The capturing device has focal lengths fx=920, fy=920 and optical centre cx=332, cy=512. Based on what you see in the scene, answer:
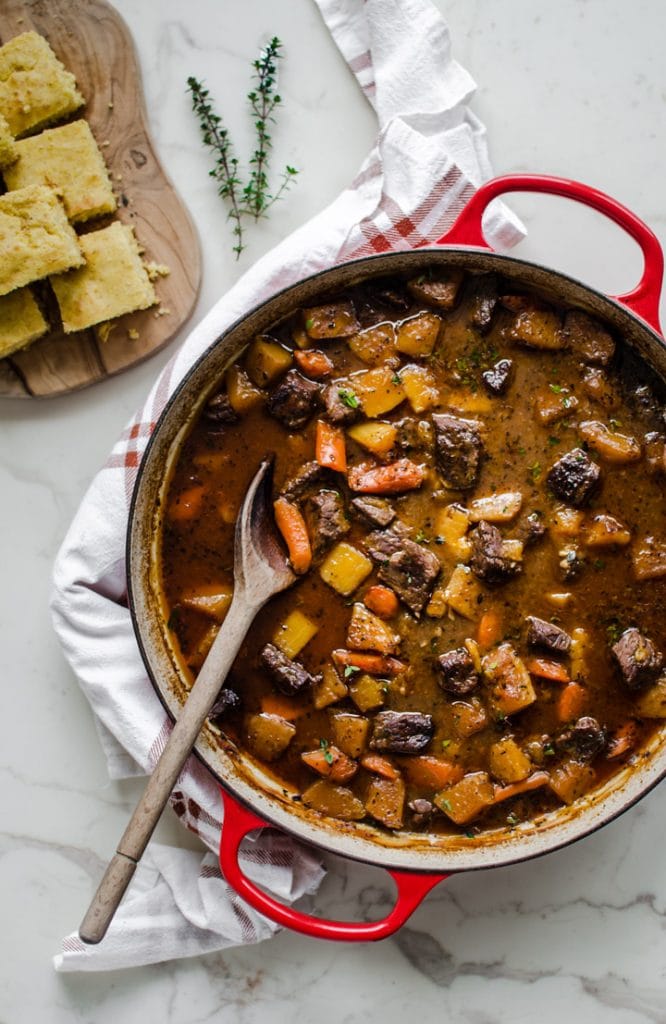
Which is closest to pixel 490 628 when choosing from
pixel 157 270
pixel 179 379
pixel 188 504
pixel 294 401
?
pixel 294 401

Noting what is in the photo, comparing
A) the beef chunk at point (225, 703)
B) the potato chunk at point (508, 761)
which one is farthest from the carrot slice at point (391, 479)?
the potato chunk at point (508, 761)

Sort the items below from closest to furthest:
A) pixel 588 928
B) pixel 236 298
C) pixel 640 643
Result: 1. pixel 640 643
2. pixel 236 298
3. pixel 588 928

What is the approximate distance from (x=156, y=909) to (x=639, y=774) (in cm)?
192

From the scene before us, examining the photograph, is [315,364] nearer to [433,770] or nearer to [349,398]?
[349,398]

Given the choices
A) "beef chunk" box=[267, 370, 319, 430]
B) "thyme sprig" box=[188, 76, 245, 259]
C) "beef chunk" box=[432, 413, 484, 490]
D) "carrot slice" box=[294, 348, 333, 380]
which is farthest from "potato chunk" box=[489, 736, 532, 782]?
"thyme sprig" box=[188, 76, 245, 259]

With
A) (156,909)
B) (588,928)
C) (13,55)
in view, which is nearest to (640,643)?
(588,928)

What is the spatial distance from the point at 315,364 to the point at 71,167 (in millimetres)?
1262

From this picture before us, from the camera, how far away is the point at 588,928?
12.0 feet

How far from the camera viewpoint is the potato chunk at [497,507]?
128 inches

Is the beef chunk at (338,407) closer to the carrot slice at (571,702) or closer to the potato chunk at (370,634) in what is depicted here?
the potato chunk at (370,634)

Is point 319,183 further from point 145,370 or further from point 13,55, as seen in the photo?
point 13,55

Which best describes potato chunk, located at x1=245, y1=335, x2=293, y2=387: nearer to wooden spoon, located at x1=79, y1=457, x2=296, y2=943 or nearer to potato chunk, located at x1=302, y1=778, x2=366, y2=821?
wooden spoon, located at x1=79, y1=457, x2=296, y2=943

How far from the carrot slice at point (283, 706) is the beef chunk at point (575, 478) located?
3.95 ft

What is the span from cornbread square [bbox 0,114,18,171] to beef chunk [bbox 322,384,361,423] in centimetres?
155
